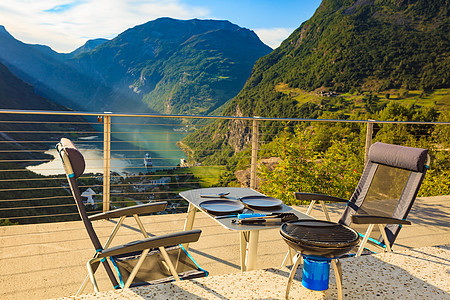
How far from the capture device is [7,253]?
2.45 m

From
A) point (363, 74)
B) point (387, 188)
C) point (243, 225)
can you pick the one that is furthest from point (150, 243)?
point (363, 74)

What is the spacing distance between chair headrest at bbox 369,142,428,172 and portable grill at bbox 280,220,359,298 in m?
1.44

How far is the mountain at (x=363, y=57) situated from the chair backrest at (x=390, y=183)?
29540 mm

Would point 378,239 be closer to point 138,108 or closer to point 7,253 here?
point 7,253

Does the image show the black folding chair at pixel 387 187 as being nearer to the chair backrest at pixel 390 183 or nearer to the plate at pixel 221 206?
the chair backrest at pixel 390 183

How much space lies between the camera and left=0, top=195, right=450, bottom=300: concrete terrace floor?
1.23 m

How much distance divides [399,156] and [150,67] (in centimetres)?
7097

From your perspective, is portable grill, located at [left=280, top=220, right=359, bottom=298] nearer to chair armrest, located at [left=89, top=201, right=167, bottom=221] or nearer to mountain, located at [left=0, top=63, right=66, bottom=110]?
chair armrest, located at [left=89, top=201, right=167, bottom=221]

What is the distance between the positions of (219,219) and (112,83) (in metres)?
68.4

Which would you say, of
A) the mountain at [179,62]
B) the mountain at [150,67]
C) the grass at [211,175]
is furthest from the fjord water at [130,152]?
the mountain at [179,62]

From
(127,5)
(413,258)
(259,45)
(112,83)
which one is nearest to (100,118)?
(413,258)

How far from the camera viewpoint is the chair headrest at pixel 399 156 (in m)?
2.27

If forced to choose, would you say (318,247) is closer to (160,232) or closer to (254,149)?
(160,232)

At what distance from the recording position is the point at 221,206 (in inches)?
73.0
